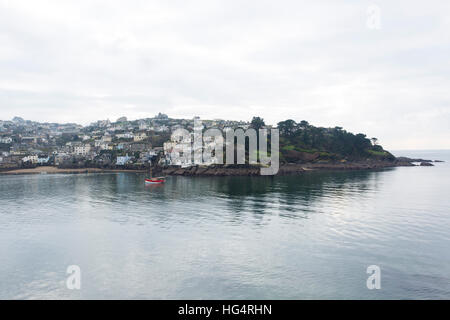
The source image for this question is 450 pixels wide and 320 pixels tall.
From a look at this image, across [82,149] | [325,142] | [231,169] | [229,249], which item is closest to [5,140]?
[82,149]

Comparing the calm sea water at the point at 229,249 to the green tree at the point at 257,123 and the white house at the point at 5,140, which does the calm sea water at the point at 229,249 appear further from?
the white house at the point at 5,140

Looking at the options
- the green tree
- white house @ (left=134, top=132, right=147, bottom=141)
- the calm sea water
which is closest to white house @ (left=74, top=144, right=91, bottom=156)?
white house @ (left=134, top=132, right=147, bottom=141)

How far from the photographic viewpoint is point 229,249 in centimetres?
2838

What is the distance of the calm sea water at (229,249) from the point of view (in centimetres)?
2102

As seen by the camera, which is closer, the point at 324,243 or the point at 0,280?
the point at 0,280

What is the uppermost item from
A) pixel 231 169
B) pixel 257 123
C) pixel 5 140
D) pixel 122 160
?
pixel 257 123

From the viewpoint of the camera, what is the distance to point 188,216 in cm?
4266

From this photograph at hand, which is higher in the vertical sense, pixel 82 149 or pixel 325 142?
pixel 325 142

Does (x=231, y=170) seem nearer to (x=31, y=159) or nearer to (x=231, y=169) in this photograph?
(x=231, y=169)
